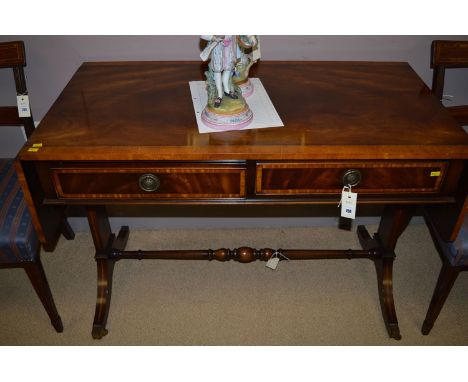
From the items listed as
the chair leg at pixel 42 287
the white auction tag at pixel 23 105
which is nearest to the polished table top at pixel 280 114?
the white auction tag at pixel 23 105

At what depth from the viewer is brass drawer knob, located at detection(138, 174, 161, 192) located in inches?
57.1

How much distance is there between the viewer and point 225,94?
1500 mm

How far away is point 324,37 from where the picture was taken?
1950mm

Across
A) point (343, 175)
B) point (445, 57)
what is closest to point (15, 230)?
point (343, 175)

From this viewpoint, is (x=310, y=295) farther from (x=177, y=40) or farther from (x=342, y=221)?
(x=177, y=40)

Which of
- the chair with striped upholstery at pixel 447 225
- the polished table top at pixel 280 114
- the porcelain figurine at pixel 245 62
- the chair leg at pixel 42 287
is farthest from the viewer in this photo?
the chair leg at pixel 42 287

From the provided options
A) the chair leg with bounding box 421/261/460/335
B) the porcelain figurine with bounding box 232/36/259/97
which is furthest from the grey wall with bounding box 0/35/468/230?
the chair leg with bounding box 421/261/460/335

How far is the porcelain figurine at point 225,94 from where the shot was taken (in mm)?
1438

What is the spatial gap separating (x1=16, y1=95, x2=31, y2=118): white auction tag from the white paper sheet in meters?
0.69

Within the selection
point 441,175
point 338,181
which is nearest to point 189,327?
point 338,181

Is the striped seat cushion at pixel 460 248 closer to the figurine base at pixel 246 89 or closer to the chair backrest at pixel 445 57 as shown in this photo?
the chair backrest at pixel 445 57

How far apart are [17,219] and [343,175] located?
1.22 metres

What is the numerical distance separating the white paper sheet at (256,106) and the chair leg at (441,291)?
94 centimetres

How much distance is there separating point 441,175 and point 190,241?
1.44 m
